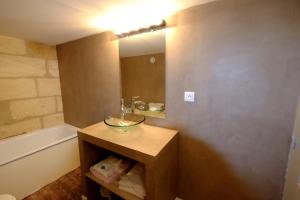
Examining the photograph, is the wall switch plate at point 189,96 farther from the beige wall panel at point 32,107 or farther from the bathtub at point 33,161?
the beige wall panel at point 32,107

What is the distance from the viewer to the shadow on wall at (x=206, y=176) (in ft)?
4.05

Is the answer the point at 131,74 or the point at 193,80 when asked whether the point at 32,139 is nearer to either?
the point at 131,74

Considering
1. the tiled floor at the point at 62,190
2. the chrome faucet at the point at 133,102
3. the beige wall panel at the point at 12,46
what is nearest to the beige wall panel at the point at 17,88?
the beige wall panel at the point at 12,46

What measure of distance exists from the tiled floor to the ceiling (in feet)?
6.67

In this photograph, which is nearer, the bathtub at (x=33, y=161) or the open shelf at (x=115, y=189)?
the open shelf at (x=115, y=189)

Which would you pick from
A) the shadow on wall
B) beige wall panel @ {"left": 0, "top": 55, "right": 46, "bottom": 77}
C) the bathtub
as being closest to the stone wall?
beige wall panel @ {"left": 0, "top": 55, "right": 46, "bottom": 77}

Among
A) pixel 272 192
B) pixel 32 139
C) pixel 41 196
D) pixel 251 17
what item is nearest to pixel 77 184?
pixel 41 196

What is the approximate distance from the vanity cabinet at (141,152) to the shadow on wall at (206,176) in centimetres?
11

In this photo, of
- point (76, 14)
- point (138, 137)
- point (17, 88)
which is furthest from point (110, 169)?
point (17, 88)

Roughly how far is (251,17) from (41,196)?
284cm

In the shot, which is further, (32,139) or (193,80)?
(32,139)

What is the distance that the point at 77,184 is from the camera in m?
1.88

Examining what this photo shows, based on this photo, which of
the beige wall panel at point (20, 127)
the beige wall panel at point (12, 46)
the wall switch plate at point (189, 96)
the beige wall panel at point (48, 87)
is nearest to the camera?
the wall switch plate at point (189, 96)

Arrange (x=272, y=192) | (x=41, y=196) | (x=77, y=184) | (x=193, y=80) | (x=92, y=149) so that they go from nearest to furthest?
1. (x=272, y=192)
2. (x=193, y=80)
3. (x=92, y=149)
4. (x=41, y=196)
5. (x=77, y=184)
